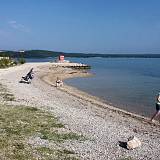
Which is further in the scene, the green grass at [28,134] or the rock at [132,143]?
the rock at [132,143]

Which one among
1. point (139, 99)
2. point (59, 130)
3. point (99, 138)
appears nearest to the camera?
point (99, 138)

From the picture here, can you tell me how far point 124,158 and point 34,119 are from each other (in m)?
6.80

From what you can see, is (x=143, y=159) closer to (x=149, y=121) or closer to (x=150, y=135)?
(x=150, y=135)

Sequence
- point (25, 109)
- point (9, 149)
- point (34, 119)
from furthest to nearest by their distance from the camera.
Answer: point (25, 109), point (34, 119), point (9, 149)

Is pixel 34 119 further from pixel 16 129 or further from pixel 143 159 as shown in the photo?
pixel 143 159

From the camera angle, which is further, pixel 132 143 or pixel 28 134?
pixel 28 134

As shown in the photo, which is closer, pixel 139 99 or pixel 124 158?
pixel 124 158

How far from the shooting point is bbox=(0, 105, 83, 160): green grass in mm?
13242

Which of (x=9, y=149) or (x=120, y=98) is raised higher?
(x=9, y=149)

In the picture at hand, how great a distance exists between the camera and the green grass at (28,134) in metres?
13.2

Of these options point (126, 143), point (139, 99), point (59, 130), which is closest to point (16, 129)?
point (59, 130)

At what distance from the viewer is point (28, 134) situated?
16109 mm

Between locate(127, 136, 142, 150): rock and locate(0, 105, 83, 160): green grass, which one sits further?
locate(127, 136, 142, 150): rock

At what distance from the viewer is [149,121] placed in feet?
78.4
